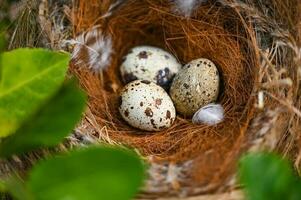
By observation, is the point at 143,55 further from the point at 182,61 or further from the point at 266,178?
the point at 266,178

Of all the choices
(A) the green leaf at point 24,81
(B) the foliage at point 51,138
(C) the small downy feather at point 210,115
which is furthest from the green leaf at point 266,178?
(C) the small downy feather at point 210,115

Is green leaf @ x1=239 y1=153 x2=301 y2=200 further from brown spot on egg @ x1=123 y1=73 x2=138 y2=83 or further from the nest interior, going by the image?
brown spot on egg @ x1=123 y1=73 x2=138 y2=83

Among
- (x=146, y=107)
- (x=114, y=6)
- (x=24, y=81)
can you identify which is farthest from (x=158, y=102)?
(x=24, y=81)

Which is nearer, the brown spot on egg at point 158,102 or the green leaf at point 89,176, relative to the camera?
the green leaf at point 89,176

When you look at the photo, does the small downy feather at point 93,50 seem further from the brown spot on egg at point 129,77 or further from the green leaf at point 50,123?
the green leaf at point 50,123

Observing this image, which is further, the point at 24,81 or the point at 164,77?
the point at 164,77

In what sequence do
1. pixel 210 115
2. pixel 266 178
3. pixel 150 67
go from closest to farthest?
pixel 266 178, pixel 210 115, pixel 150 67
